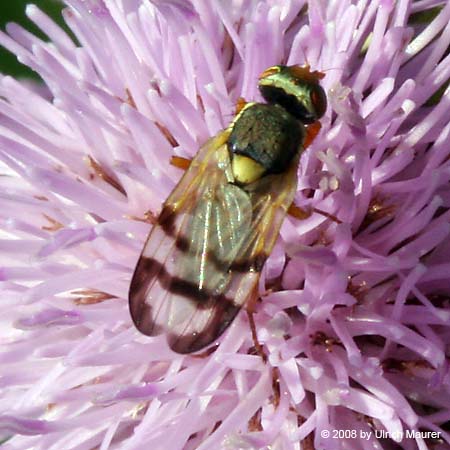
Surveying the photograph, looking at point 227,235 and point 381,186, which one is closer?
point 227,235

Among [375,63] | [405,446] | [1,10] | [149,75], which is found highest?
[1,10]

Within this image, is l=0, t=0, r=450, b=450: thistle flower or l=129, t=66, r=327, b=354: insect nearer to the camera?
l=129, t=66, r=327, b=354: insect

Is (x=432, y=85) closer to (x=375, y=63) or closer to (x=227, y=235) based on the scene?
(x=375, y=63)

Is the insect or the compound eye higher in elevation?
the compound eye

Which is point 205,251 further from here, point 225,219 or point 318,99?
point 318,99

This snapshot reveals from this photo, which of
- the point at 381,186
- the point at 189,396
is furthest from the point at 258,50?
the point at 189,396

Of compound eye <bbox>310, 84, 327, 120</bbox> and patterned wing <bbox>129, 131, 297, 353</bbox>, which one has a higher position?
compound eye <bbox>310, 84, 327, 120</bbox>
